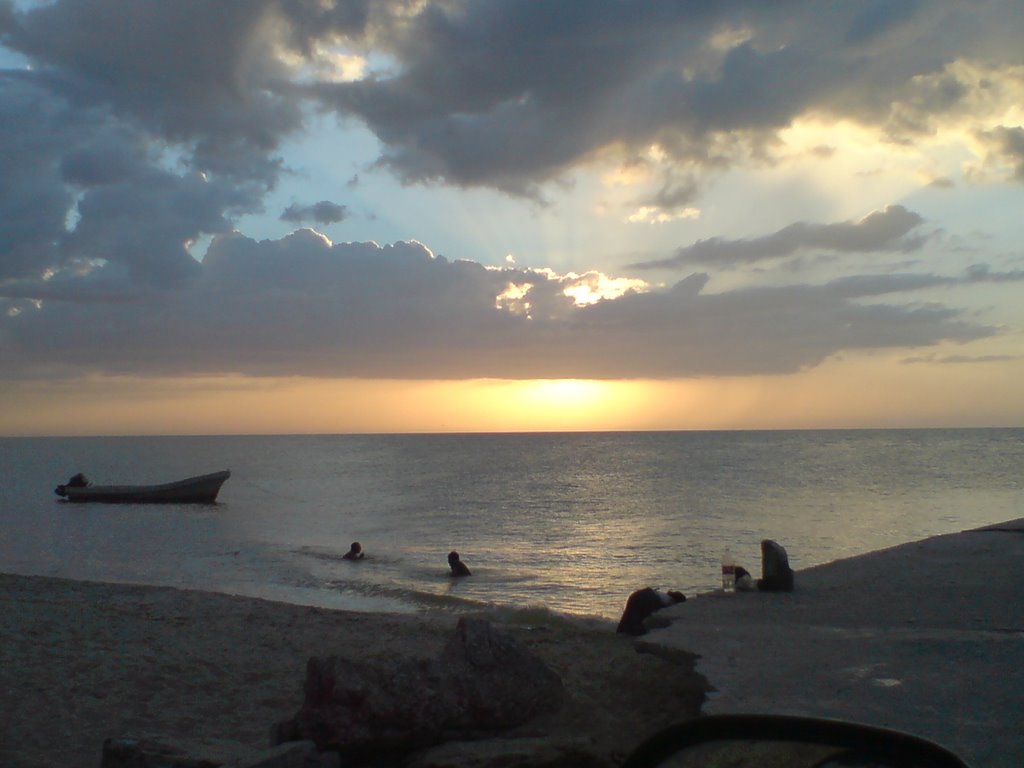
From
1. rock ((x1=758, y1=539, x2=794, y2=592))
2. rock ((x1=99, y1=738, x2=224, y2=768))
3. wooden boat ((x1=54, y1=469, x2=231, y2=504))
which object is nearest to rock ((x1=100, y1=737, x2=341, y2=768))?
rock ((x1=99, y1=738, x2=224, y2=768))

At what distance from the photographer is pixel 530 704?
650cm

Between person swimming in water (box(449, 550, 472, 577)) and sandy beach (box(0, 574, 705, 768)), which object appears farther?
person swimming in water (box(449, 550, 472, 577))

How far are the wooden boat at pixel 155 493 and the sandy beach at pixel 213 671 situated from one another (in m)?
35.5

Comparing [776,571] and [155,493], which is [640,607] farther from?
[155,493]

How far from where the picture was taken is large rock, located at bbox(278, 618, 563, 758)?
5742 millimetres

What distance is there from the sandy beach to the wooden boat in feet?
116

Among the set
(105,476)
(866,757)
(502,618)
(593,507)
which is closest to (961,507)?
(593,507)

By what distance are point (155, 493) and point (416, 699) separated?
4582 cm

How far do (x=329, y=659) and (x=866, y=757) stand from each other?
15.2 ft

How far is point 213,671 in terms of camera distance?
9039 millimetres

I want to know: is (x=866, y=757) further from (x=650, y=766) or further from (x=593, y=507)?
(x=593, y=507)

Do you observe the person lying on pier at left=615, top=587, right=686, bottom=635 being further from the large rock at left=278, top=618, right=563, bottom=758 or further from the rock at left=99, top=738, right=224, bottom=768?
the rock at left=99, top=738, right=224, bottom=768

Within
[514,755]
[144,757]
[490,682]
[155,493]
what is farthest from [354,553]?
[155,493]

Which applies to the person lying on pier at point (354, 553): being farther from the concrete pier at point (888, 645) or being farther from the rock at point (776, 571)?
the rock at point (776, 571)
